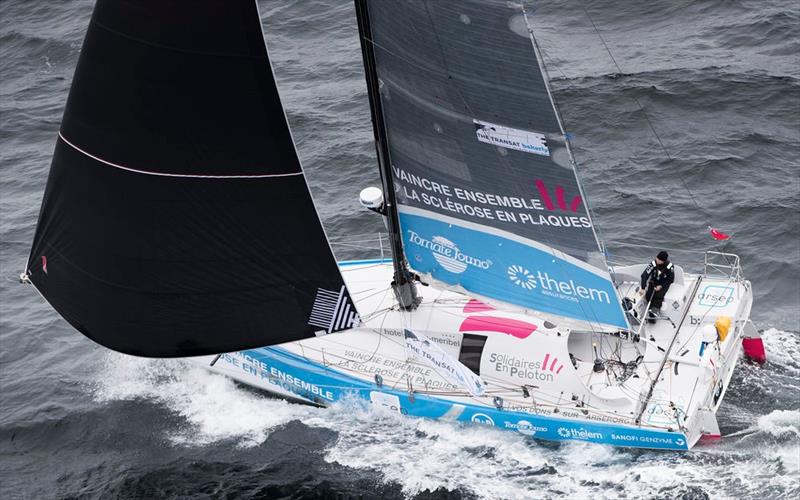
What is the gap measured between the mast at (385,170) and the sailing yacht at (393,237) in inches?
1.8

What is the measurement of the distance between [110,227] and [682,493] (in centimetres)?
969

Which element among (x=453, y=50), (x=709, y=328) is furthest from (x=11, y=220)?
(x=709, y=328)

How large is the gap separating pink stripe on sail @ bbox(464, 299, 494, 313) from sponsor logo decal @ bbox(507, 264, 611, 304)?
1.90m

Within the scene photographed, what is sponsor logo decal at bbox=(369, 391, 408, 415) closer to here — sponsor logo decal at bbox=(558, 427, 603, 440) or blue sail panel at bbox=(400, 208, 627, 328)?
blue sail panel at bbox=(400, 208, 627, 328)

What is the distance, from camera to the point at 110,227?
15906mm

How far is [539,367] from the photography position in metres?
18.0

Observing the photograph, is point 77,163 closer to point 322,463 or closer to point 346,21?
point 322,463

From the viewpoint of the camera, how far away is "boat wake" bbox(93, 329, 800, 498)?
55.5 feet

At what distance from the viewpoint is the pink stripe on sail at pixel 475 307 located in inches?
760

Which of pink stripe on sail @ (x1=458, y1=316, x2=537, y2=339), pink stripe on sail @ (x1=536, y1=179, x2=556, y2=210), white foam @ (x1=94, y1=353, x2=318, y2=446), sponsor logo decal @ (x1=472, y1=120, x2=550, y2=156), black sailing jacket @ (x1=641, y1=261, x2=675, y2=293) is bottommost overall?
white foam @ (x1=94, y1=353, x2=318, y2=446)

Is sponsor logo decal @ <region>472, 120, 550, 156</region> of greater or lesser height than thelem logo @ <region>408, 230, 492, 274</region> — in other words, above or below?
above

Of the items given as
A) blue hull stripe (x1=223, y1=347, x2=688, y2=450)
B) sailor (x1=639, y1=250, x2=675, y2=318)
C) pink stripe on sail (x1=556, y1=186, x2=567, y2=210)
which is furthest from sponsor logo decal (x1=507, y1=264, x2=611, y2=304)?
sailor (x1=639, y1=250, x2=675, y2=318)

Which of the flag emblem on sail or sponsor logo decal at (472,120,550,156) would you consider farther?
the flag emblem on sail

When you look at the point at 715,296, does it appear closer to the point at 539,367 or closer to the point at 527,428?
the point at 539,367
